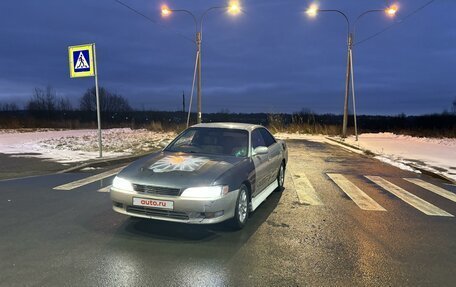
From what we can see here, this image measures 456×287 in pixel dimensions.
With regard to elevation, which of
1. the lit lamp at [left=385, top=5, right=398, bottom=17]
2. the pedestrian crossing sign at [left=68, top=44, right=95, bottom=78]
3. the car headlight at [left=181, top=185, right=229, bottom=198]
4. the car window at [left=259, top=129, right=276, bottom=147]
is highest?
the lit lamp at [left=385, top=5, right=398, bottom=17]

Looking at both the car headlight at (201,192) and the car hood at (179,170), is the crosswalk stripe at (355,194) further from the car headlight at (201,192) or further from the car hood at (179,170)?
the car headlight at (201,192)

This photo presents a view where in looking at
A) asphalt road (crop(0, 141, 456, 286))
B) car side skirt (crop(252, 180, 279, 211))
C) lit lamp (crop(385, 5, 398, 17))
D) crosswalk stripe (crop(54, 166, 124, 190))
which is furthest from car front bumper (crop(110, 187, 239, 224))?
lit lamp (crop(385, 5, 398, 17))

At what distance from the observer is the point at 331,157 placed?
51.2ft

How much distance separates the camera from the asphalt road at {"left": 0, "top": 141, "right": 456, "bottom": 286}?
406 centimetres

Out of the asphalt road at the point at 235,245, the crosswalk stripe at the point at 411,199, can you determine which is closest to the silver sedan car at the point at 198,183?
the asphalt road at the point at 235,245

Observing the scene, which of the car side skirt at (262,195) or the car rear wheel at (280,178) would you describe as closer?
the car side skirt at (262,195)

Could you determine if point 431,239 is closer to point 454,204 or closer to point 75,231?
point 454,204

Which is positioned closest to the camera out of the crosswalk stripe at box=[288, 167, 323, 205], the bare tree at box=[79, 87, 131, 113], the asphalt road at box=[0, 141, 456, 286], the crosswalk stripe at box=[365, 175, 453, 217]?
the asphalt road at box=[0, 141, 456, 286]

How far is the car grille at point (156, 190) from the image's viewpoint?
5098 millimetres

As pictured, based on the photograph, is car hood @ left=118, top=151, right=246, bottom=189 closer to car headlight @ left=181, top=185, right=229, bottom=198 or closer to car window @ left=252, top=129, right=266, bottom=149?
car headlight @ left=181, top=185, right=229, bottom=198

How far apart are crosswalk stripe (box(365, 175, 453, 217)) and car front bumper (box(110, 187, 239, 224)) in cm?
397

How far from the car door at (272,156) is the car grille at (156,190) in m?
2.46

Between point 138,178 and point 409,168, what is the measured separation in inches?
404

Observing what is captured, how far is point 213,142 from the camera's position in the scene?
273 inches
